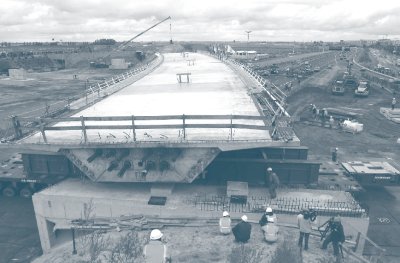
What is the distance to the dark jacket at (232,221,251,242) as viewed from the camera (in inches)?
476

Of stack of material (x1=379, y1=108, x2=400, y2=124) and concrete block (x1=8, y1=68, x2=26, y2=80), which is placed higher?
concrete block (x1=8, y1=68, x2=26, y2=80)

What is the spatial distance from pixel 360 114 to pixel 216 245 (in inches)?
1355

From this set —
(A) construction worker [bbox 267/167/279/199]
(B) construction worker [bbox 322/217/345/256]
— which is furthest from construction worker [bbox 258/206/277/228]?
(A) construction worker [bbox 267/167/279/199]

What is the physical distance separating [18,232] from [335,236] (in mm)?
15418

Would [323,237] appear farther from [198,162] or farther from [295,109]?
[295,109]

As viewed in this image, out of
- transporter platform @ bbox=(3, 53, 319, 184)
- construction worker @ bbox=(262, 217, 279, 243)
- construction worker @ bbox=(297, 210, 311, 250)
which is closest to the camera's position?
construction worker @ bbox=(297, 210, 311, 250)

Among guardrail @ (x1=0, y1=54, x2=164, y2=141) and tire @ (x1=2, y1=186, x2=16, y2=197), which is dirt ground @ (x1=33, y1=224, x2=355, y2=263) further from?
tire @ (x1=2, y1=186, x2=16, y2=197)

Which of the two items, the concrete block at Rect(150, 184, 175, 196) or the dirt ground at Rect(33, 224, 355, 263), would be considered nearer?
the dirt ground at Rect(33, 224, 355, 263)

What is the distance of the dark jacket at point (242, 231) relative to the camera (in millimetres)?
12102

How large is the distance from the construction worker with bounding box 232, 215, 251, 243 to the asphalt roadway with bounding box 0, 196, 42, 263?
9828mm

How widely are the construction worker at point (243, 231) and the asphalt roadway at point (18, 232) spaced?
32.2ft


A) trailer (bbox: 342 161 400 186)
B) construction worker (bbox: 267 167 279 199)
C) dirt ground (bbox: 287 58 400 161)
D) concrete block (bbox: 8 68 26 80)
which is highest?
concrete block (bbox: 8 68 26 80)

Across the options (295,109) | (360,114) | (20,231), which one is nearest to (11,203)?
(20,231)

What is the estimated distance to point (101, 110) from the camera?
69.4 ft
